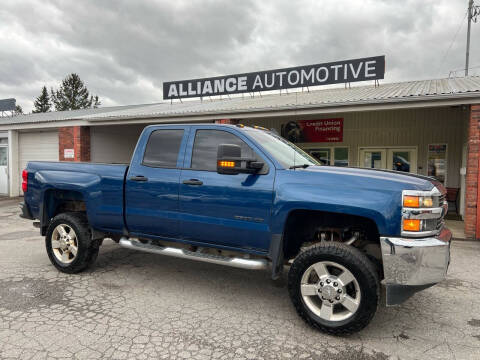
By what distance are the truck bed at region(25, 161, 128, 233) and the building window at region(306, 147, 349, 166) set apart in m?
10.4

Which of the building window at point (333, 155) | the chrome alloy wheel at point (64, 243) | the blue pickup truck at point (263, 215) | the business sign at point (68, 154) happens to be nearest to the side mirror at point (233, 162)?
the blue pickup truck at point (263, 215)

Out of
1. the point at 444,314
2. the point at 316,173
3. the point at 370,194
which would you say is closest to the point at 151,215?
the point at 316,173

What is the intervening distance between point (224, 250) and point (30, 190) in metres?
3.12

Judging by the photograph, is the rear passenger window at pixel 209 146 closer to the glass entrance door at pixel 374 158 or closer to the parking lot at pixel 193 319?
the parking lot at pixel 193 319

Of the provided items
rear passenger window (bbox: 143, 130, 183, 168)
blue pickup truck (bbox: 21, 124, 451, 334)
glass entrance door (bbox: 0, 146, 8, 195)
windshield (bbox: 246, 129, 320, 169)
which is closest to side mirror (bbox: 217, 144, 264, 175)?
blue pickup truck (bbox: 21, 124, 451, 334)

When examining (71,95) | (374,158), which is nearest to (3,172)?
(374,158)

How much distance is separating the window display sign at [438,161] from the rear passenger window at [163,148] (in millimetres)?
10907

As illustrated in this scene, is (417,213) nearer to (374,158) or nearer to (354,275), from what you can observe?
(354,275)

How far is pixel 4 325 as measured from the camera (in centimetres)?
317

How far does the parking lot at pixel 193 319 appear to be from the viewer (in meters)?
2.82

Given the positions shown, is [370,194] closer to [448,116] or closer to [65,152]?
[448,116]

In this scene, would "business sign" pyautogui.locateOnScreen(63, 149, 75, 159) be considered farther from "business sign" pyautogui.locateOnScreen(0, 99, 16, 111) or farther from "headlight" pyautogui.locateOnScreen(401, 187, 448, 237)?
"business sign" pyautogui.locateOnScreen(0, 99, 16, 111)

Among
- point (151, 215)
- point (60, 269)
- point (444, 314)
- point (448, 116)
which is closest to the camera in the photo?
point (444, 314)

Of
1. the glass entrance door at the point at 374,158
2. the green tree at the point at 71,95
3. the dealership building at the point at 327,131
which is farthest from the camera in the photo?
the green tree at the point at 71,95
